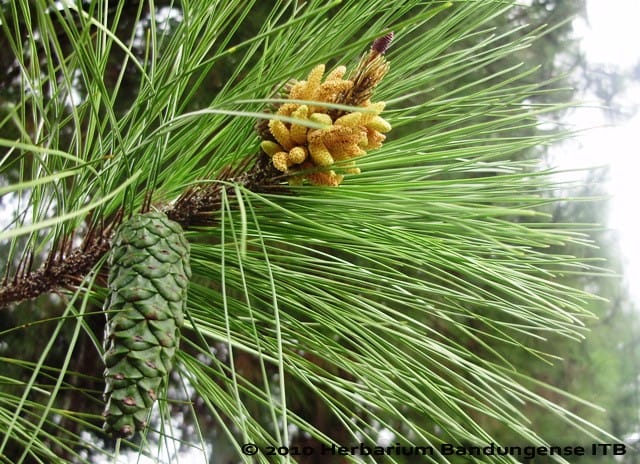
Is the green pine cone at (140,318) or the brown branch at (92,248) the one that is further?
the brown branch at (92,248)

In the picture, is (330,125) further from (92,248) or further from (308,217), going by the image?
(92,248)

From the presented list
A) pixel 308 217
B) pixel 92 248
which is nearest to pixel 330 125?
pixel 308 217

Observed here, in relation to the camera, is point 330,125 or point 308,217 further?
point 308,217

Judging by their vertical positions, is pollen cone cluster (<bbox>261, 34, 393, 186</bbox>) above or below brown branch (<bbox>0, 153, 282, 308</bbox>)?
above

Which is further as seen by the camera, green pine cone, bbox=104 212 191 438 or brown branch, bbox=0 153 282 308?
brown branch, bbox=0 153 282 308

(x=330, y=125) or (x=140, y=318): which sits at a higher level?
(x=330, y=125)
